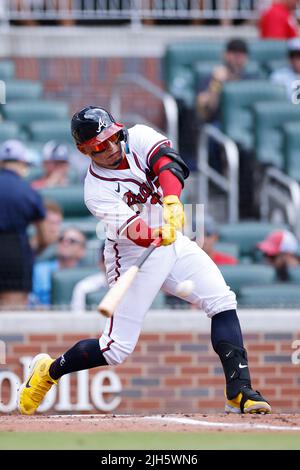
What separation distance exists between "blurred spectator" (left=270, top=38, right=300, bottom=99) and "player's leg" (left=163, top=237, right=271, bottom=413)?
5130 mm

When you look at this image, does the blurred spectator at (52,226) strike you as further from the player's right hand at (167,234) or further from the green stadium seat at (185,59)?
the player's right hand at (167,234)

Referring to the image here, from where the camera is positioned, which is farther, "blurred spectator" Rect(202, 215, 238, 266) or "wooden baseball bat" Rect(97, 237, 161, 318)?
"blurred spectator" Rect(202, 215, 238, 266)

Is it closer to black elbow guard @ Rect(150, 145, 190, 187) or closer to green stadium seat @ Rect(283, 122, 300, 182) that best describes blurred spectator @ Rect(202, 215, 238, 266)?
green stadium seat @ Rect(283, 122, 300, 182)

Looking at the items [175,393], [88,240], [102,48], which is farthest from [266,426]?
[102,48]

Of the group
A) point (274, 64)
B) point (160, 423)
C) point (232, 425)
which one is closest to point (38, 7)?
point (274, 64)

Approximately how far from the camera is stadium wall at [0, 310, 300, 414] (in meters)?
7.94

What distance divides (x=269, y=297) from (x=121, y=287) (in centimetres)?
301

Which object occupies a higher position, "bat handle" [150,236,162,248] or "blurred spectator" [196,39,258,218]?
"blurred spectator" [196,39,258,218]

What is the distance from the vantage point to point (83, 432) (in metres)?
5.27

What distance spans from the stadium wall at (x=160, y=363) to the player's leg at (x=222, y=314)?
6.56 ft

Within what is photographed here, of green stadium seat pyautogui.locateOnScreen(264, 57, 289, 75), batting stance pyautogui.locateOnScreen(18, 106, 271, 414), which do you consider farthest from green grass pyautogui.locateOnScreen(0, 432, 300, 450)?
green stadium seat pyautogui.locateOnScreen(264, 57, 289, 75)

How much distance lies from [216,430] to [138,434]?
1.21 feet

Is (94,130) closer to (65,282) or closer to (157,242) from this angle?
(157,242)

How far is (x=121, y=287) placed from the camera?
5398mm
